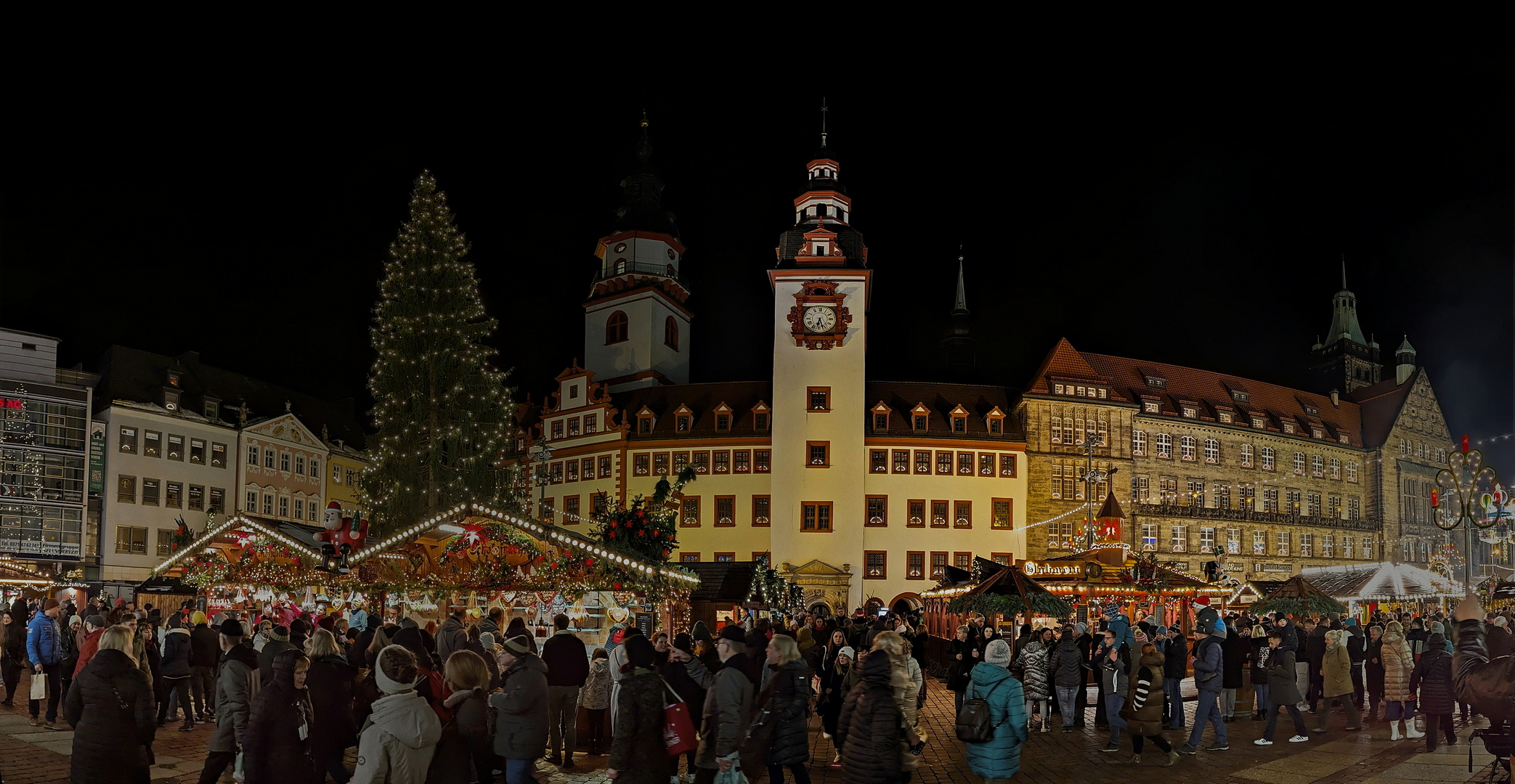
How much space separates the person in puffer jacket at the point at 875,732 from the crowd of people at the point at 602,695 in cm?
1

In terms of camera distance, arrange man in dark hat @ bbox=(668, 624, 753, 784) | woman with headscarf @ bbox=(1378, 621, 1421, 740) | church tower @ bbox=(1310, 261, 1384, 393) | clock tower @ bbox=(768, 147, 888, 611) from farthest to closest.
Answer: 1. church tower @ bbox=(1310, 261, 1384, 393)
2. clock tower @ bbox=(768, 147, 888, 611)
3. woman with headscarf @ bbox=(1378, 621, 1421, 740)
4. man in dark hat @ bbox=(668, 624, 753, 784)

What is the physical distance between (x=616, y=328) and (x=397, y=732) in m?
56.5

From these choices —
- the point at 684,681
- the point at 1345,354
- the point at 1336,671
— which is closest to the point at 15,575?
the point at 684,681

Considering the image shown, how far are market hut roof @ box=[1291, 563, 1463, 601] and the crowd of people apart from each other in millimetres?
14291

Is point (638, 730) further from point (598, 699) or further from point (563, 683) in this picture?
point (598, 699)

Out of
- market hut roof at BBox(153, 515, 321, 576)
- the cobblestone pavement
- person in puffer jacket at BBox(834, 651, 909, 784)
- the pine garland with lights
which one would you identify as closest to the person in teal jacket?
person in puffer jacket at BBox(834, 651, 909, 784)

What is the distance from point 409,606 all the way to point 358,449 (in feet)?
176

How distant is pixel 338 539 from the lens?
1894cm

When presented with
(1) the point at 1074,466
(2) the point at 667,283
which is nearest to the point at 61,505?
(2) the point at 667,283

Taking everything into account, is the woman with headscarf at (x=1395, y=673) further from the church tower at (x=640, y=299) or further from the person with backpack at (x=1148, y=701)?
the church tower at (x=640, y=299)

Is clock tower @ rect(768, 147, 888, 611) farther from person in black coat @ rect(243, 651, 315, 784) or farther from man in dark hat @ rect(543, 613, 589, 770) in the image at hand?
person in black coat @ rect(243, 651, 315, 784)

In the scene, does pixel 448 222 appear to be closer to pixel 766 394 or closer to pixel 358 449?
pixel 766 394

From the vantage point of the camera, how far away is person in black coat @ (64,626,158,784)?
26.1 ft

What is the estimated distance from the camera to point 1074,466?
56.1 metres
